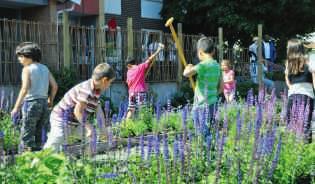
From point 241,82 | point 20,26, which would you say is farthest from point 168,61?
point 20,26

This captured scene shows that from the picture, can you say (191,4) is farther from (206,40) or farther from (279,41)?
(206,40)

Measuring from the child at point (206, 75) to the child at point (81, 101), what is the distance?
1.38 m

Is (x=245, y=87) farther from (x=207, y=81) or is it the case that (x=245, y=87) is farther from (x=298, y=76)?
(x=207, y=81)

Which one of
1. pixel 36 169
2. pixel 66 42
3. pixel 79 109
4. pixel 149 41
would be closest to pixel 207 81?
pixel 79 109

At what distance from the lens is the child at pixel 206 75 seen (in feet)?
20.8

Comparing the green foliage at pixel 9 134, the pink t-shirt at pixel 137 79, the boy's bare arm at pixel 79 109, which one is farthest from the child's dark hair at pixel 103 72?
the pink t-shirt at pixel 137 79

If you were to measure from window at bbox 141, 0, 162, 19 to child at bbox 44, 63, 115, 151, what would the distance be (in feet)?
58.3

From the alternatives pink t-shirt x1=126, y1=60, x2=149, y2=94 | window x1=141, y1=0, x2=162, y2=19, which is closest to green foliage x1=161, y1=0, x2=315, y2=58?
window x1=141, y1=0, x2=162, y2=19

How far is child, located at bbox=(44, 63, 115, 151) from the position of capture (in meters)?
5.01

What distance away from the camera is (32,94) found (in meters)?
6.78

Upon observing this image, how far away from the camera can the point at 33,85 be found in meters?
6.71

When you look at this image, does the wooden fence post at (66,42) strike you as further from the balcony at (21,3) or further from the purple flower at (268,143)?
the purple flower at (268,143)

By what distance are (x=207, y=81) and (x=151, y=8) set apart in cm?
1719

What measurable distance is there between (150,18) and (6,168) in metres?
20.1
